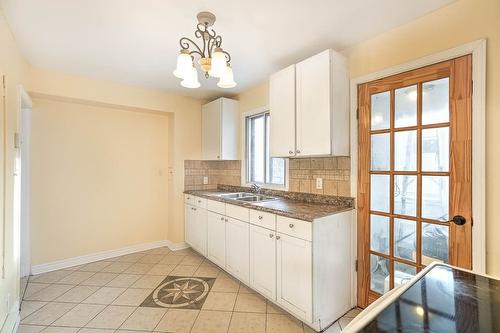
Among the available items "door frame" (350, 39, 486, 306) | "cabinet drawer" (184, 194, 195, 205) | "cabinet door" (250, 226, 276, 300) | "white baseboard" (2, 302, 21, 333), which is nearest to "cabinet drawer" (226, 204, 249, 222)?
"cabinet door" (250, 226, 276, 300)

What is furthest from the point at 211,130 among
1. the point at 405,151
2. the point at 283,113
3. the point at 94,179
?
the point at 405,151

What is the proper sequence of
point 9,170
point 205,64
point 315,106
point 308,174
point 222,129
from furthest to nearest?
point 222,129, point 308,174, point 315,106, point 9,170, point 205,64

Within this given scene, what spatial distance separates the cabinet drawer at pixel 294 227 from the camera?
1.81m

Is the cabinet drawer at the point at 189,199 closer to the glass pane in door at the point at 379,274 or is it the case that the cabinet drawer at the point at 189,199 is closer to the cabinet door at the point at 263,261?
the cabinet door at the point at 263,261

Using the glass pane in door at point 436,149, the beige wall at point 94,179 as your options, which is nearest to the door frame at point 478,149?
the glass pane in door at point 436,149

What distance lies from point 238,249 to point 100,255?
2101mm

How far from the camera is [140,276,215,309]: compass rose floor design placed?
2.23 metres

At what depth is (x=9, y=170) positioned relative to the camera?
71.2 inches

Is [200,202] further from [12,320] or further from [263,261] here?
[12,320]

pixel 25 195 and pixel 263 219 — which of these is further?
pixel 25 195

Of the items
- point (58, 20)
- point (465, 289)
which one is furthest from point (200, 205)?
point (465, 289)

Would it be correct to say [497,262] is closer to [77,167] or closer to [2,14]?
[2,14]

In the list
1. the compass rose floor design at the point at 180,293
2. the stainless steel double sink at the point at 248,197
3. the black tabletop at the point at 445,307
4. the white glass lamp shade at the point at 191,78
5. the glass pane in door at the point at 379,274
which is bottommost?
the compass rose floor design at the point at 180,293

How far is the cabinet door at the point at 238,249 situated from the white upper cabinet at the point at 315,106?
0.89m
